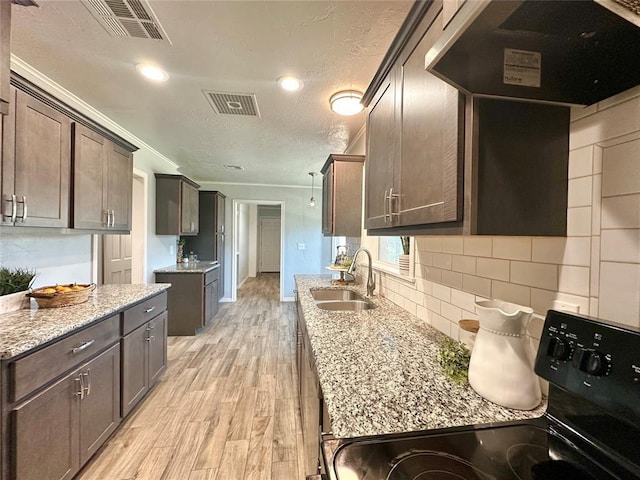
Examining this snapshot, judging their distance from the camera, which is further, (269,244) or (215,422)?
(269,244)

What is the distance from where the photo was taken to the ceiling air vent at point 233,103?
224 cm

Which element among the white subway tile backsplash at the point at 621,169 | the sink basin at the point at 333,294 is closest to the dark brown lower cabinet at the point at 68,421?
the sink basin at the point at 333,294

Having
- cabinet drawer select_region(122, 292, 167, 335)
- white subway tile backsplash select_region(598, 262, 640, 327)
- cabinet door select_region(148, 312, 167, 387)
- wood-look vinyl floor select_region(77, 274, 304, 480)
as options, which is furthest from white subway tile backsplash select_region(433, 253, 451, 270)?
cabinet door select_region(148, 312, 167, 387)

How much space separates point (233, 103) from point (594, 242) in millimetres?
2506

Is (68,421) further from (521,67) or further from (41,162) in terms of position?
(521,67)

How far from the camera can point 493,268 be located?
1124mm

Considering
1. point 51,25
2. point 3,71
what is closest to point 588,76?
point 3,71

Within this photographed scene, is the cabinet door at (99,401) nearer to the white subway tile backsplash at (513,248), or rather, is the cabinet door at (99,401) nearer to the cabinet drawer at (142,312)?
the cabinet drawer at (142,312)

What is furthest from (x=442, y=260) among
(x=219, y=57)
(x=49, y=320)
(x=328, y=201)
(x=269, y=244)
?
(x=269, y=244)

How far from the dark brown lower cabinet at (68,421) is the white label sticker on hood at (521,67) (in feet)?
7.19

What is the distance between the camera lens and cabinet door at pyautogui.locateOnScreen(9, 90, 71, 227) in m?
1.54

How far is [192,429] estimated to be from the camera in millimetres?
2055

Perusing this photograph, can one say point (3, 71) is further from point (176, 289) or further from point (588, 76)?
point (176, 289)

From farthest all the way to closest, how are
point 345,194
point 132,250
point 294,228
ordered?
point 294,228 → point 132,250 → point 345,194
